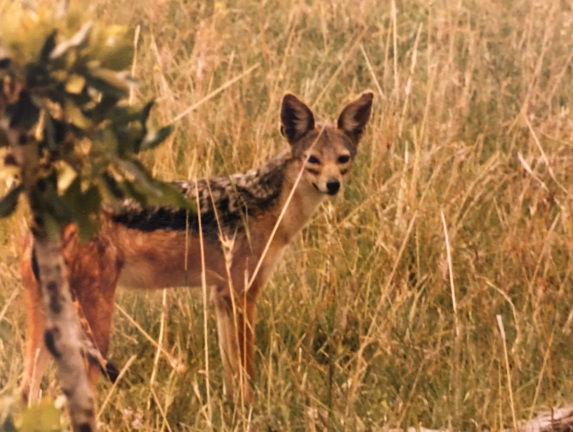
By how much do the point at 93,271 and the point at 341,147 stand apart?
1220 mm

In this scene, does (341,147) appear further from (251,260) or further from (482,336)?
(482,336)

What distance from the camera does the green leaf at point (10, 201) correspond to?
0.92m

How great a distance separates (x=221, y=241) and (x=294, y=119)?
0.84 metres

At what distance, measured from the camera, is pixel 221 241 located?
300 centimetres

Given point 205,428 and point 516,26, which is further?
point 516,26

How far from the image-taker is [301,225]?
146 inches

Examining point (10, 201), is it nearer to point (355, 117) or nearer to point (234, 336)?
point (234, 336)

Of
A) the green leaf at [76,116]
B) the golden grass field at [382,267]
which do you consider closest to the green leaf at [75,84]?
the green leaf at [76,116]

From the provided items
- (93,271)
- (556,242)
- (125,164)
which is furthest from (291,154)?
(125,164)

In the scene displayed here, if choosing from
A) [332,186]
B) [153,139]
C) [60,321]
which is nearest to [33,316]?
[332,186]

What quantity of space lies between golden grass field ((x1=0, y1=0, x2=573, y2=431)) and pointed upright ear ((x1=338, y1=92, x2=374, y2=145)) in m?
0.28

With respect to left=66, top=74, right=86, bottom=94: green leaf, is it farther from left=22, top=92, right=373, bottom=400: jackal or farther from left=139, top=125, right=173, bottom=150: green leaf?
left=22, top=92, right=373, bottom=400: jackal

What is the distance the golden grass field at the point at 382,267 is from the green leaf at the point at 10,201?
37.7 inches

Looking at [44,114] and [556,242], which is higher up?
[44,114]
